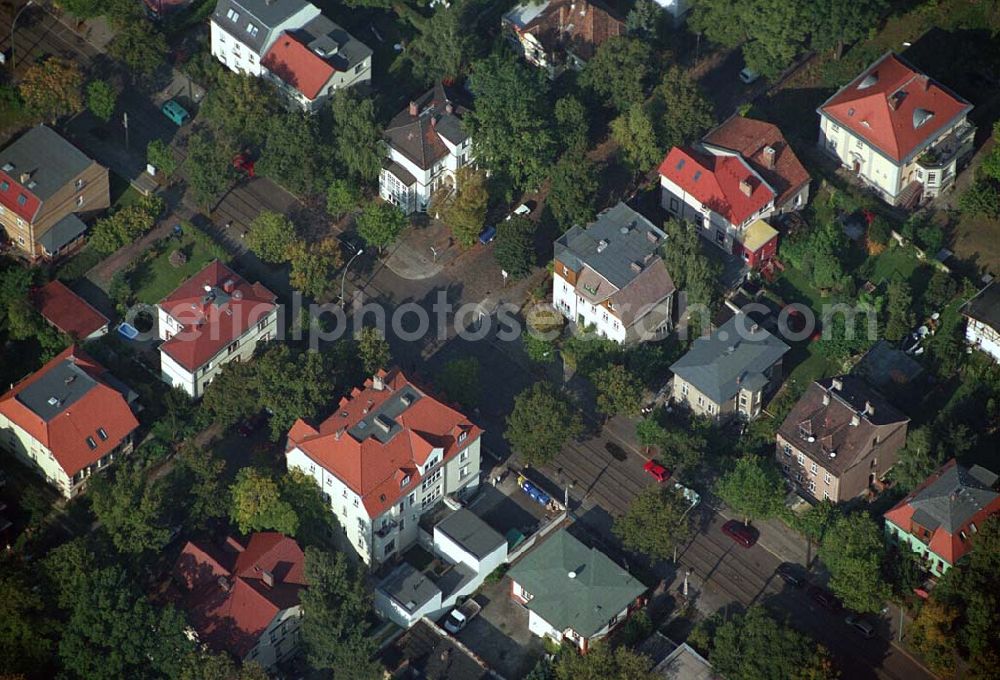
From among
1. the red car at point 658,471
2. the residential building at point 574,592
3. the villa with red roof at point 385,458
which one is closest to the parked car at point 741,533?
the red car at point 658,471

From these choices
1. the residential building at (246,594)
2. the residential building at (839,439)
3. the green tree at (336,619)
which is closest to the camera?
the green tree at (336,619)

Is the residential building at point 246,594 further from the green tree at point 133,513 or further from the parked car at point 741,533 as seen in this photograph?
the parked car at point 741,533

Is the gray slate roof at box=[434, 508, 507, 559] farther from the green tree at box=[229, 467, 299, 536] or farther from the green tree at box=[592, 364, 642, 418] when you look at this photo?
the green tree at box=[592, 364, 642, 418]

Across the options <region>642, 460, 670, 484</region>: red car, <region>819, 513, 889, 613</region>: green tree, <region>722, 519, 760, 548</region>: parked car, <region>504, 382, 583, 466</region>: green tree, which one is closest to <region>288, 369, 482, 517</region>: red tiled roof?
<region>504, 382, 583, 466</region>: green tree

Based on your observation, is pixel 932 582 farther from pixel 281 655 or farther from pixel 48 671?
pixel 48 671

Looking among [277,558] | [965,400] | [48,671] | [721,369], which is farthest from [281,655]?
[965,400]

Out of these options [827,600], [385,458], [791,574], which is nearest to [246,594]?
[385,458]
